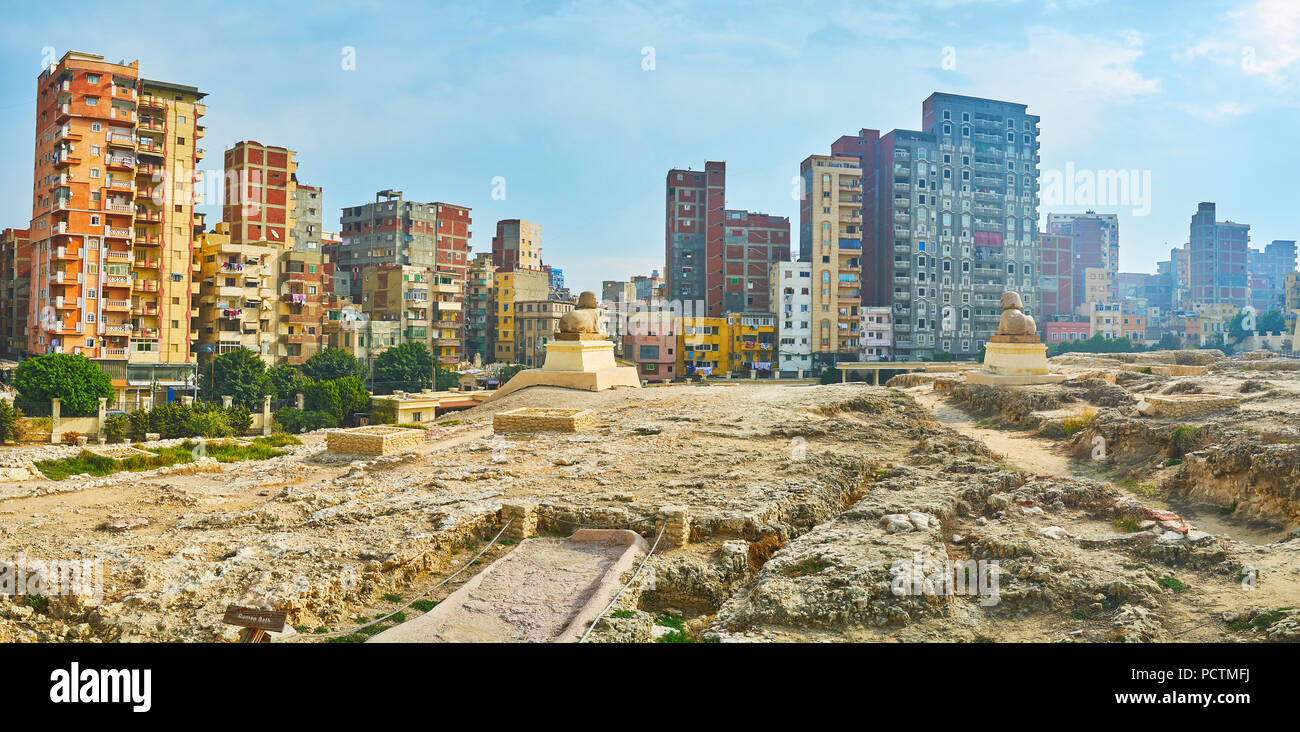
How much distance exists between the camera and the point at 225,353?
50.1 meters

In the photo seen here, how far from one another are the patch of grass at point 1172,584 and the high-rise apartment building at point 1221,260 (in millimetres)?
134459

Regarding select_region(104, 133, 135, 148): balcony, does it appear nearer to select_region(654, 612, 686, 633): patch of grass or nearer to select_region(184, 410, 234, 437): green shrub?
select_region(184, 410, 234, 437): green shrub

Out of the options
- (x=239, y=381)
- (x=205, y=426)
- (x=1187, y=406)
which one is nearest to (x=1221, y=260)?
(x=1187, y=406)

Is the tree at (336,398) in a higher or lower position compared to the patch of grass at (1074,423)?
lower

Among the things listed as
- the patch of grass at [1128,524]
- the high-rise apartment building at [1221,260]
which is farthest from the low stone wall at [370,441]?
Result: the high-rise apartment building at [1221,260]

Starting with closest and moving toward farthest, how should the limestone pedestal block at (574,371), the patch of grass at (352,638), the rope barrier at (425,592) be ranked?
the patch of grass at (352,638) < the rope barrier at (425,592) < the limestone pedestal block at (574,371)

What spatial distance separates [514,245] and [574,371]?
213 ft

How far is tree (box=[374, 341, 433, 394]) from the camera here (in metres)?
57.1

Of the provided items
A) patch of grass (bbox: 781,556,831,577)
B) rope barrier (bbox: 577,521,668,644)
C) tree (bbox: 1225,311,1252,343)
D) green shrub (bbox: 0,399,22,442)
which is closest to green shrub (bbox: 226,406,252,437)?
green shrub (bbox: 0,399,22,442)

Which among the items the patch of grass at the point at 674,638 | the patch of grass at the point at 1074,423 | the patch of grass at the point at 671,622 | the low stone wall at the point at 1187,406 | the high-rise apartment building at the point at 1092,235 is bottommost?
the patch of grass at the point at 671,622

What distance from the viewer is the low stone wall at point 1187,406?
19125 mm

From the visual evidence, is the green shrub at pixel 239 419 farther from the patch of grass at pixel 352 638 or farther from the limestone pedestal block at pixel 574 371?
the patch of grass at pixel 352 638

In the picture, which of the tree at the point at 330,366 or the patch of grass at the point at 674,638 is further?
the tree at the point at 330,366
